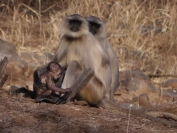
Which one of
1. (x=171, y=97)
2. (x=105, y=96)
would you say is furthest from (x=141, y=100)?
(x=105, y=96)

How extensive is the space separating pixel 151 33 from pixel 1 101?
18.7ft

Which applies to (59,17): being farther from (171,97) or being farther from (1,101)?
(1,101)

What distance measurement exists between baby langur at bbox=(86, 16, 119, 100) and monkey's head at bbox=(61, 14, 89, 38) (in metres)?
0.39

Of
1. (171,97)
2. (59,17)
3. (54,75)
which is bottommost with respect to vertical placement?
(171,97)

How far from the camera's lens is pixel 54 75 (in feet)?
20.7

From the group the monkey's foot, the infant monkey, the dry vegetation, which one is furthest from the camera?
the dry vegetation

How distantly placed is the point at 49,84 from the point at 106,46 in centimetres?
111

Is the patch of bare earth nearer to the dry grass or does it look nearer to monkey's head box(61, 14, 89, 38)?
monkey's head box(61, 14, 89, 38)

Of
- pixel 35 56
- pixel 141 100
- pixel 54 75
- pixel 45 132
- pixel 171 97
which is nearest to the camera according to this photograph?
pixel 45 132

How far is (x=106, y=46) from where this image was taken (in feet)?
22.8

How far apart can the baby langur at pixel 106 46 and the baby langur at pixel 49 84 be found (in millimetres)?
733

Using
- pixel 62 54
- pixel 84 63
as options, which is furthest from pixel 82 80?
pixel 62 54

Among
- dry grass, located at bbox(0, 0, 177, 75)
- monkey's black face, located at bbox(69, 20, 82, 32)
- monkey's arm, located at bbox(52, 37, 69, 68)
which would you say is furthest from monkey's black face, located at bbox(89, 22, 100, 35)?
dry grass, located at bbox(0, 0, 177, 75)

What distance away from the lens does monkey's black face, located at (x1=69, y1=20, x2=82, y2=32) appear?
6.65 meters
